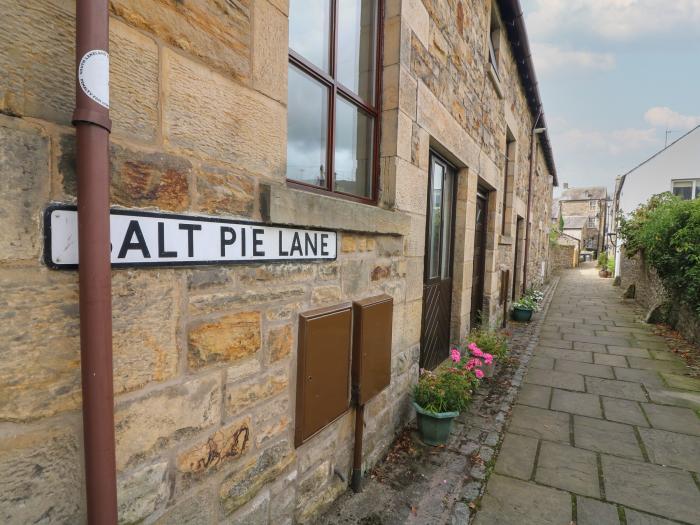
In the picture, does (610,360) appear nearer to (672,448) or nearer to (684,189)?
(672,448)

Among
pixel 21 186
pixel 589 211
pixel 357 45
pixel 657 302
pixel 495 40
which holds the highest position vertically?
pixel 589 211

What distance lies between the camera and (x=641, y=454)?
120 inches

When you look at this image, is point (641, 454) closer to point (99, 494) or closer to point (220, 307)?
point (220, 307)

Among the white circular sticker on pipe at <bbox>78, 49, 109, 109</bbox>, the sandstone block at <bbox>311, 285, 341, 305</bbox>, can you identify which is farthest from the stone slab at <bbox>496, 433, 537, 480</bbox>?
the white circular sticker on pipe at <bbox>78, 49, 109, 109</bbox>

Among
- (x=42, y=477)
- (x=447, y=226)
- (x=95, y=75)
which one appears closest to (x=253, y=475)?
(x=42, y=477)

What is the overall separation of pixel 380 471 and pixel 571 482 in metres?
1.36

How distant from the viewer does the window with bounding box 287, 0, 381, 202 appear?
2041 mm

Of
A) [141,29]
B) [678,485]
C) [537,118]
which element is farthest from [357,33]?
[537,118]

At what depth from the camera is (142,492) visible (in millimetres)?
1255

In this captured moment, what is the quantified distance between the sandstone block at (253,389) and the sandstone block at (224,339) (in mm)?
128

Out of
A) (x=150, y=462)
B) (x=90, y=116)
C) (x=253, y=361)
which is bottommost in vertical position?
(x=150, y=462)

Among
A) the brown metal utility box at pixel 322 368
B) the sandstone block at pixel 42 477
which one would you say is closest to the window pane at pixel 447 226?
the brown metal utility box at pixel 322 368

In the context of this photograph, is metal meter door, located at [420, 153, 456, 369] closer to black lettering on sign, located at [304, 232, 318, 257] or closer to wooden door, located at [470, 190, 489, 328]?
wooden door, located at [470, 190, 489, 328]

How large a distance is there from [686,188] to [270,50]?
18803 millimetres
